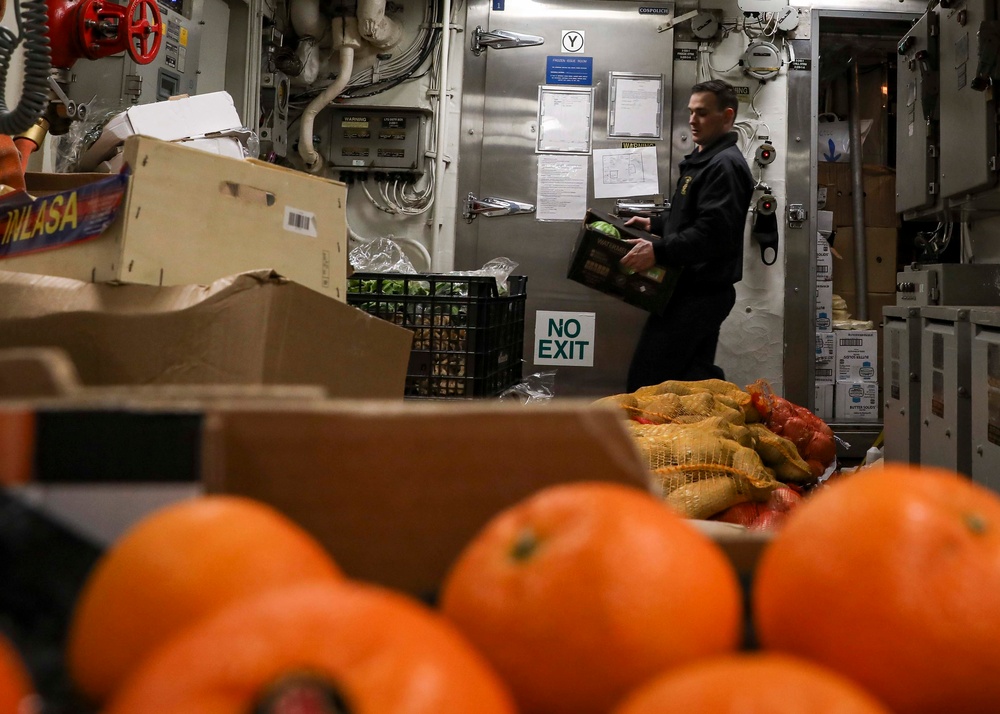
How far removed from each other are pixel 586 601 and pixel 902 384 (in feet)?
11.8

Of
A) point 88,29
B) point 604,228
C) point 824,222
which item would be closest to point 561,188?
point 604,228

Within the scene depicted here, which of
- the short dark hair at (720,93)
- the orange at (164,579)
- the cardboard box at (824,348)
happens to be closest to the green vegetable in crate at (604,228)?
the short dark hair at (720,93)

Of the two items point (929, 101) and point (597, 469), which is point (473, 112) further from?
point (597, 469)

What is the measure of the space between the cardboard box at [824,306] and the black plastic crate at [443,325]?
3.23 meters

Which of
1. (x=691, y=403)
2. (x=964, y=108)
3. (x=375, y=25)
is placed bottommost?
(x=691, y=403)

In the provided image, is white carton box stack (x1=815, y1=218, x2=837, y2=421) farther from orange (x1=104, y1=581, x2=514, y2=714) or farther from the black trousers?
orange (x1=104, y1=581, x2=514, y2=714)

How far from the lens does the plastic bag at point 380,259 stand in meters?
2.94

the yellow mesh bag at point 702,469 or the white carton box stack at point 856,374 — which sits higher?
the white carton box stack at point 856,374

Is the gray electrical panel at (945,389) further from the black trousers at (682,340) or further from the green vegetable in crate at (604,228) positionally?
the green vegetable in crate at (604,228)

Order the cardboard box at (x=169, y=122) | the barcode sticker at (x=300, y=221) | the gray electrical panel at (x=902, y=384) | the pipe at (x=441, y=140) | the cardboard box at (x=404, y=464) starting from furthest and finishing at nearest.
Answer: the pipe at (x=441, y=140), the gray electrical panel at (x=902, y=384), the cardboard box at (x=169, y=122), the barcode sticker at (x=300, y=221), the cardboard box at (x=404, y=464)

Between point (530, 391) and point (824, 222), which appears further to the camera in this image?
point (824, 222)

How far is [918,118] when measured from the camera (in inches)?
152

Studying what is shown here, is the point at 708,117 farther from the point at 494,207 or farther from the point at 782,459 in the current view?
the point at 782,459

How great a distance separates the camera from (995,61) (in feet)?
9.54
